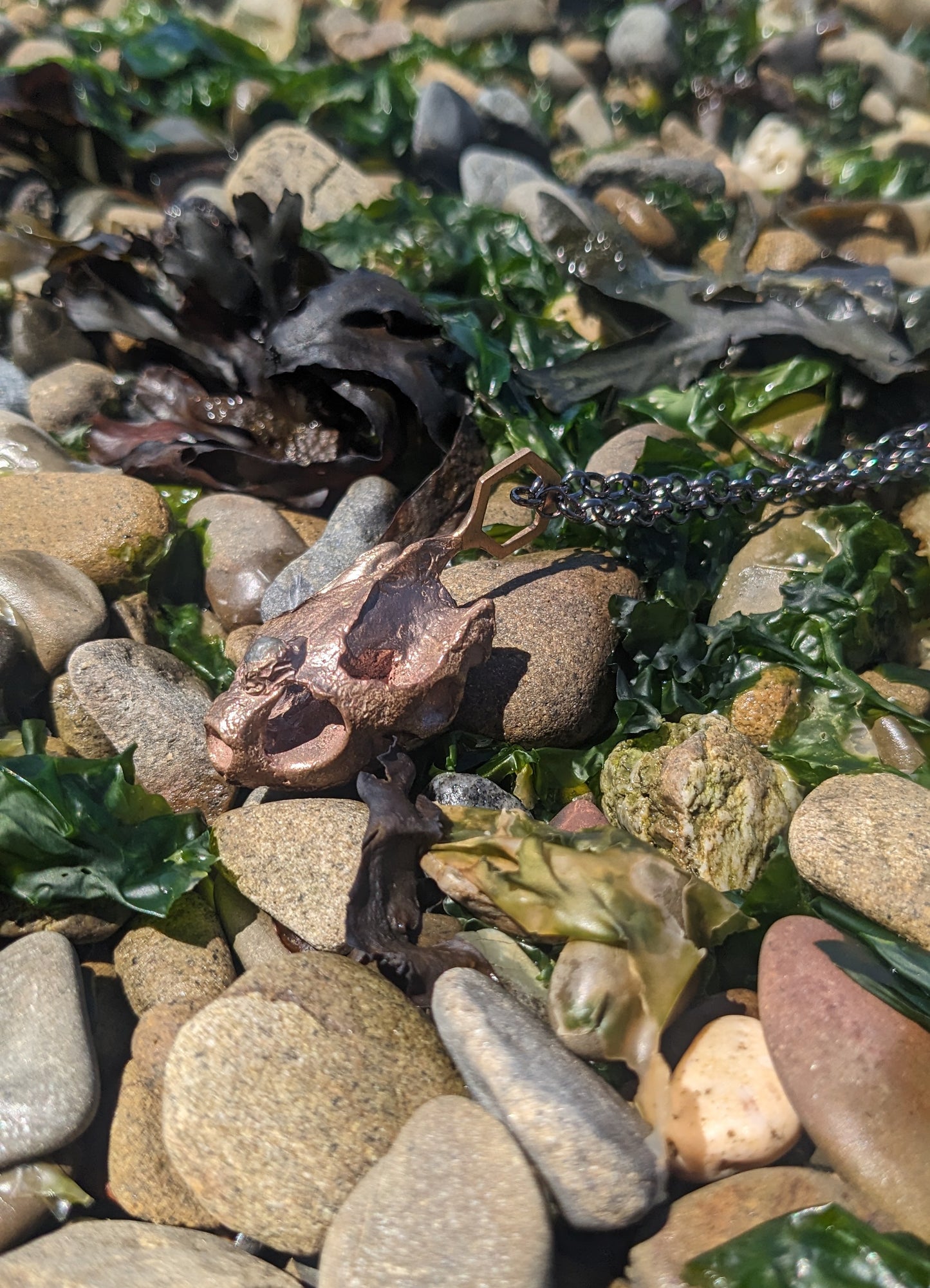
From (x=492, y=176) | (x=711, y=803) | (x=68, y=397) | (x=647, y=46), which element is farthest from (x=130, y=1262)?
(x=647, y=46)

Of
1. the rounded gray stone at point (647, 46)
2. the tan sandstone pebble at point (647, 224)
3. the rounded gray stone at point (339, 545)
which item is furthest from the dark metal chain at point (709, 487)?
the rounded gray stone at point (647, 46)

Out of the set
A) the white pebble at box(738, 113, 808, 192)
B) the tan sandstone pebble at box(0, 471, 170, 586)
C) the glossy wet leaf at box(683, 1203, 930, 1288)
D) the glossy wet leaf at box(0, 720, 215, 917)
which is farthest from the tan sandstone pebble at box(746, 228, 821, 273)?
the glossy wet leaf at box(683, 1203, 930, 1288)

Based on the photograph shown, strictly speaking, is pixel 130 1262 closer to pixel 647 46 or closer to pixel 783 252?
pixel 783 252

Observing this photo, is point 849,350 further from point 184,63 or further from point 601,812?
point 184,63

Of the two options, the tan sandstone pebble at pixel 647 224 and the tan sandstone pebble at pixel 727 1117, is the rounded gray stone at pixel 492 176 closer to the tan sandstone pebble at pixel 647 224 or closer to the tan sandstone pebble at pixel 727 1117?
the tan sandstone pebble at pixel 647 224

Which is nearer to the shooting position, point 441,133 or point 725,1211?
point 725,1211

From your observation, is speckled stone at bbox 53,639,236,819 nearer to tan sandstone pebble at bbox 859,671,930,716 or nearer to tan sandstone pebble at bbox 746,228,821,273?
tan sandstone pebble at bbox 859,671,930,716
